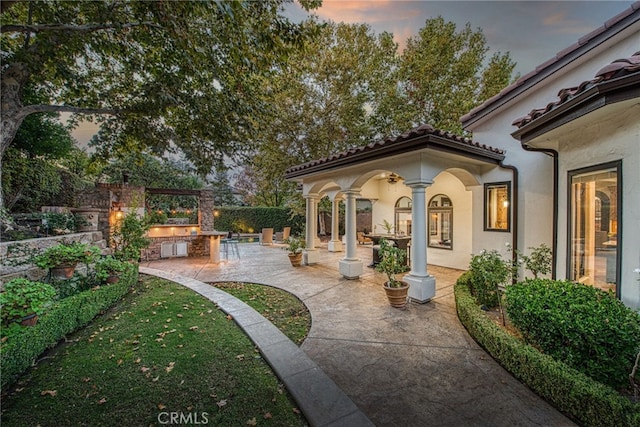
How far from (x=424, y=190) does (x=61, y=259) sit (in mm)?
7490

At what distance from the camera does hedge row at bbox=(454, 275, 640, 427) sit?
2.16 metres

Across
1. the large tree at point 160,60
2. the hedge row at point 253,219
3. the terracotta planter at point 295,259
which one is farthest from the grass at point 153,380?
the hedge row at point 253,219

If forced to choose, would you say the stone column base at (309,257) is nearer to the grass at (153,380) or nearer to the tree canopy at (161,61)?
the grass at (153,380)

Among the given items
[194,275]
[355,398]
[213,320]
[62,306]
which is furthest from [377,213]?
[62,306]

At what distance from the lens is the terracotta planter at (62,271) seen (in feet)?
16.2

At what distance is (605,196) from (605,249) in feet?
2.47

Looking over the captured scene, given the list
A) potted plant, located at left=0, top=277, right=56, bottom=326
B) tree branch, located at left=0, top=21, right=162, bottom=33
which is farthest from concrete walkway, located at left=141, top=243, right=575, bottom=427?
tree branch, located at left=0, top=21, right=162, bottom=33

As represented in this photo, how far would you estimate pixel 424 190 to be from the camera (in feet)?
18.3

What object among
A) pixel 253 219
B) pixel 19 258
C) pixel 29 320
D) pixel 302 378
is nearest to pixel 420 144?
pixel 302 378

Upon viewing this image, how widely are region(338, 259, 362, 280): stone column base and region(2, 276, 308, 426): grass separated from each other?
319 cm

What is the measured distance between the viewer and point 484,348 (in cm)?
373

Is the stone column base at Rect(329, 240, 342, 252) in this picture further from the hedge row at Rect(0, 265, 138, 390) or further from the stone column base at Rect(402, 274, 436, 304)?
the hedge row at Rect(0, 265, 138, 390)

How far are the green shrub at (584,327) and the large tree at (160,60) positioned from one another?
5138 mm

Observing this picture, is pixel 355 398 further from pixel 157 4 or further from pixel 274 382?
pixel 157 4
